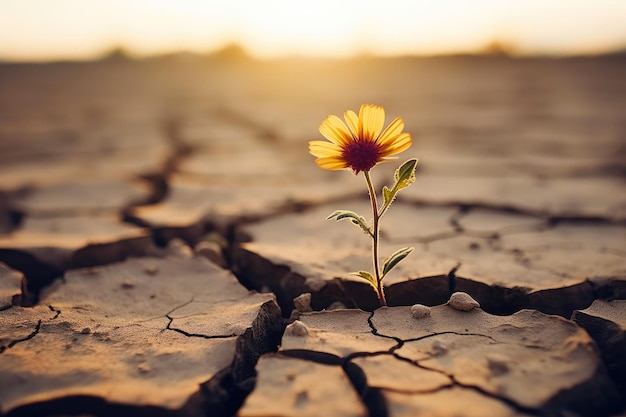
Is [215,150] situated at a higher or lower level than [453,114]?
lower

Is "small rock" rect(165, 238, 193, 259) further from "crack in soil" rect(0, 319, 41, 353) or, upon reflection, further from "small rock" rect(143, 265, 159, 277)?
"crack in soil" rect(0, 319, 41, 353)

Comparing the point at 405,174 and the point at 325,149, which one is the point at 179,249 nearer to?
the point at 325,149

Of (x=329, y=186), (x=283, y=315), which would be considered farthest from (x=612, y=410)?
(x=329, y=186)

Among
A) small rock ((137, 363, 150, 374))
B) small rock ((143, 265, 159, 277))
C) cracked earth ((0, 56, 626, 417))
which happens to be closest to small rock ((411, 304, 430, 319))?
cracked earth ((0, 56, 626, 417))

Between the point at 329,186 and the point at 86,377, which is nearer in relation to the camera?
the point at 86,377

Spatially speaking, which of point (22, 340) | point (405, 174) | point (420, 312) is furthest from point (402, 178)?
point (22, 340)

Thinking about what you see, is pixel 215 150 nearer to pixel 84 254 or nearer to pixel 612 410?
pixel 84 254

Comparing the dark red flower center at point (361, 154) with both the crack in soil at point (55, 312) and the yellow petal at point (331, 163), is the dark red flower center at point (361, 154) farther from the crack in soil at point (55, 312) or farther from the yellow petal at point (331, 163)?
the crack in soil at point (55, 312)
